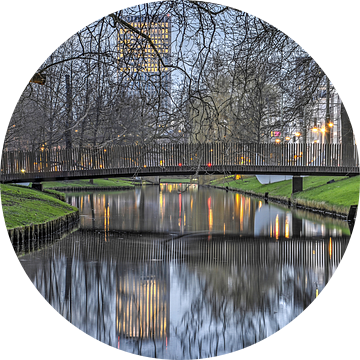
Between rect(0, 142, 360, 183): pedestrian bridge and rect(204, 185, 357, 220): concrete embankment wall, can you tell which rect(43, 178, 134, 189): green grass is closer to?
rect(0, 142, 360, 183): pedestrian bridge

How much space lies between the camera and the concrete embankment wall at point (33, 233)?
18.2m

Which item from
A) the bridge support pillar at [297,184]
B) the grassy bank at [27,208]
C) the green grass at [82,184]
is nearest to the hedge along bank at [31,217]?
the grassy bank at [27,208]

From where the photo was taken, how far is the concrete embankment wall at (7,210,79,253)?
18.2 m

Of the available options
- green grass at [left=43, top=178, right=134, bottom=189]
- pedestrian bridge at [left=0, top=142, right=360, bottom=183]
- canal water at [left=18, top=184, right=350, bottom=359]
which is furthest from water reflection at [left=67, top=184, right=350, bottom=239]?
green grass at [left=43, top=178, right=134, bottom=189]

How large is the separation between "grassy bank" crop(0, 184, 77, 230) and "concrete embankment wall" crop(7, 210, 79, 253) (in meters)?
0.20

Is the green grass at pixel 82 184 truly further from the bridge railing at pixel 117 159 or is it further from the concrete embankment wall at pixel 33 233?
the concrete embankment wall at pixel 33 233

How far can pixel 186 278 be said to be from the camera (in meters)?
16.4

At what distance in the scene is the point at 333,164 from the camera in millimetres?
35875

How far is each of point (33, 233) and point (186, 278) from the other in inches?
280

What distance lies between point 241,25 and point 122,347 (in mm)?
7191

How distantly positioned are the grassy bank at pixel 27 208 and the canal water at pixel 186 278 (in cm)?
139

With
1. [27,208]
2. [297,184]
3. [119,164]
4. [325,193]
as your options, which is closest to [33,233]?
[27,208]

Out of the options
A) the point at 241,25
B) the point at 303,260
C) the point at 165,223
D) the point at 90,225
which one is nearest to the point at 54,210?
the point at 90,225

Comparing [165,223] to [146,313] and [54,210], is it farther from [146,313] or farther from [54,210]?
[146,313]
